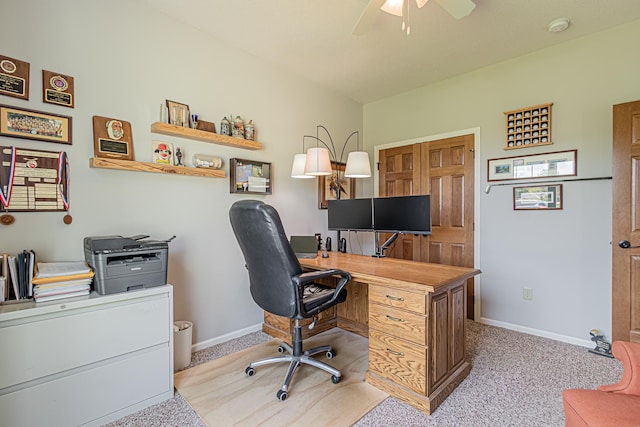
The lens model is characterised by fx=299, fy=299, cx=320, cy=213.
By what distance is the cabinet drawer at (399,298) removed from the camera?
5.60 feet

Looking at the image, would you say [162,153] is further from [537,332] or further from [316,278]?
[537,332]

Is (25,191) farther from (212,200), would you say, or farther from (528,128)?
(528,128)

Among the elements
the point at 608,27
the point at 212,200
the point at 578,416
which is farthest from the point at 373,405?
the point at 608,27

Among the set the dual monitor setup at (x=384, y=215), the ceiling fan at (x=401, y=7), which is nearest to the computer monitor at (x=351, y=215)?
the dual monitor setup at (x=384, y=215)

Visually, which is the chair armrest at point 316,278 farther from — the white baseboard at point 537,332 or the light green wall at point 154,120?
the white baseboard at point 537,332

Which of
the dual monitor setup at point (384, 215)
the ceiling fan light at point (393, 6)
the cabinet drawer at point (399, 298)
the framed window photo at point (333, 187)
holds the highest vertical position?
the ceiling fan light at point (393, 6)

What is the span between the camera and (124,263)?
1.70m

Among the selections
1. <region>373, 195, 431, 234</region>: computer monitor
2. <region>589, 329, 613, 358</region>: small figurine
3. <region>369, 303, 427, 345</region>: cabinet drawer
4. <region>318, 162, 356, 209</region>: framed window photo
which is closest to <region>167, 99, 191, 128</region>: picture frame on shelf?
<region>318, 162, 356, 209</region>: framed window photo

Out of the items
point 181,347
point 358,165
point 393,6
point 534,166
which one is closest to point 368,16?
point 393,6

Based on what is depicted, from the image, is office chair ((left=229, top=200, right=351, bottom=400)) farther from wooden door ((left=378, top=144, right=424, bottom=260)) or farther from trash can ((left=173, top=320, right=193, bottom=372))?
wooden door ((left=378, top=144, right=424, bottom=260))

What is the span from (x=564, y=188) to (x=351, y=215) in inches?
74.6

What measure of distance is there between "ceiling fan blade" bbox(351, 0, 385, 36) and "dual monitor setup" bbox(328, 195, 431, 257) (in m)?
1.30

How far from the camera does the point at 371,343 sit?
1951mm

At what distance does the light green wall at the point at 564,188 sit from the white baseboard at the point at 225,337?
92.0 inches
